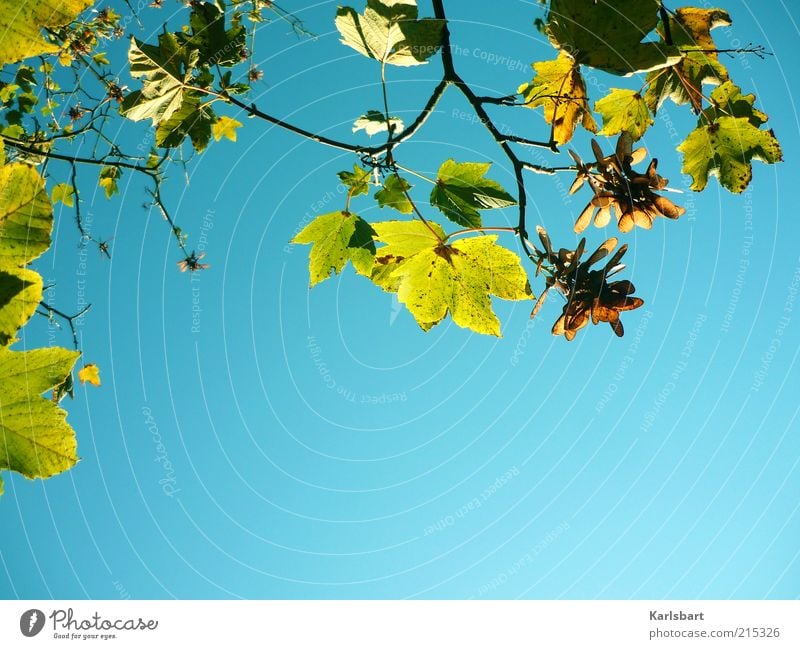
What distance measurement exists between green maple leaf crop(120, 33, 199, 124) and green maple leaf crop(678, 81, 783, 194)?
1.78 ft

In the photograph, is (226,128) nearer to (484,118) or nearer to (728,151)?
(484,118)

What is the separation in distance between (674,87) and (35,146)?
32.7 inches

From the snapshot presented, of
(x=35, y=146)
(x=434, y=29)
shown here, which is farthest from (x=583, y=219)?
(x=35, y=146)

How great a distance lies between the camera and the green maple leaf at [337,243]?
1.85 feet

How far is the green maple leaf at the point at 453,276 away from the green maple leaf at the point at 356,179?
3.9 inches

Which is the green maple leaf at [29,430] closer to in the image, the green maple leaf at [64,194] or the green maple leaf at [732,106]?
the green maple leaf at [732,106]

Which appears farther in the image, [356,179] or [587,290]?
[356,179]

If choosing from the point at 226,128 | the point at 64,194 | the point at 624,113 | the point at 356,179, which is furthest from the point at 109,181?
the point at 624,113

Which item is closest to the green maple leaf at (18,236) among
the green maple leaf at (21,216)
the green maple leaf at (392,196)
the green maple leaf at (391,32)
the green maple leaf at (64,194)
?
the green maple leaf at (21,216)

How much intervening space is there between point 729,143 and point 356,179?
0.41 meters

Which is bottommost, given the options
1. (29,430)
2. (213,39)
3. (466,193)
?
(29,430)

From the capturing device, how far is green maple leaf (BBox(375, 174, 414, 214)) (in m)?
0.63

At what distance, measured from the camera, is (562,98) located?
21.8 inches

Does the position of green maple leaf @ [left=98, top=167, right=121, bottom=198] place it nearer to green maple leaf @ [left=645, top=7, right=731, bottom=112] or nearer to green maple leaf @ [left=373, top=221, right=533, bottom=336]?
green maple leaf @ [left=373, top=221, right=533, bottom=336]
